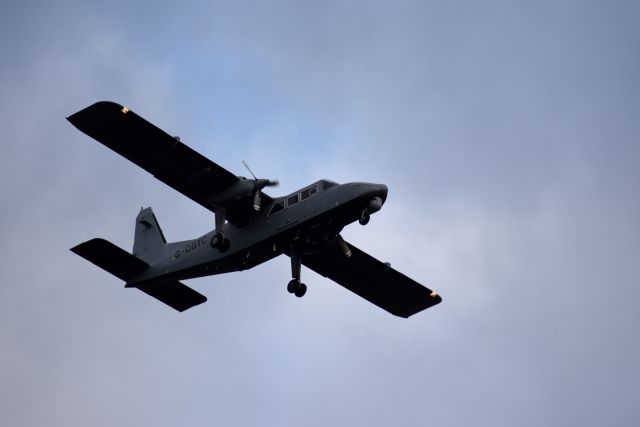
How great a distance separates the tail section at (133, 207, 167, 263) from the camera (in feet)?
164

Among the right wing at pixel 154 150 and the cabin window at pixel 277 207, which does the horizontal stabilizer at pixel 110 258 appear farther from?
the cabin window at pixel 277 207

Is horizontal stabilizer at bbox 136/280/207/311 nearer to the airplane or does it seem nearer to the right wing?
the airplane

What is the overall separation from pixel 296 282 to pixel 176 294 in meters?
6.64

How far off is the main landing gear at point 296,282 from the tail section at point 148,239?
6837 mm

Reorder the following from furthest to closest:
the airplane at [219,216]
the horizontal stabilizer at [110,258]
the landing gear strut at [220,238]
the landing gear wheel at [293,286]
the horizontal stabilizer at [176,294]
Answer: the horizontal stabilizer at [176,294] → the horizontal stabilizer at [110,258] → the landing gear wheel at [293,286] → the landing gear strut at [220,238] → the airplane at [219,216]

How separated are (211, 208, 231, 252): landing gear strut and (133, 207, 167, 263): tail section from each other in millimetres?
4921

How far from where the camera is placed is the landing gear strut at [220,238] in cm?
4497

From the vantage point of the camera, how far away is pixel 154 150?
1741 inches

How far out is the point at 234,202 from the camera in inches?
1775

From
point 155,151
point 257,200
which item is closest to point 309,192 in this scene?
point 257,200

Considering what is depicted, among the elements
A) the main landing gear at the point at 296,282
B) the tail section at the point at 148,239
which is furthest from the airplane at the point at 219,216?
the tail section at the point at 148,239

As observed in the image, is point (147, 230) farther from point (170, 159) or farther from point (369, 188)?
point (369, 188)

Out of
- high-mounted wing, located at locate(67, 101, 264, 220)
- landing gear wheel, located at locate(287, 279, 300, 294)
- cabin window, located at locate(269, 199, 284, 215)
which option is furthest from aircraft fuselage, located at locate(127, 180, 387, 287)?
high-mounted wing, located at locate(67, 101, 264, 220)

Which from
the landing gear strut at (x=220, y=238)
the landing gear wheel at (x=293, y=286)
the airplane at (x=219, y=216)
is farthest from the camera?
the landing gear wheel at (x=293, y=286)
